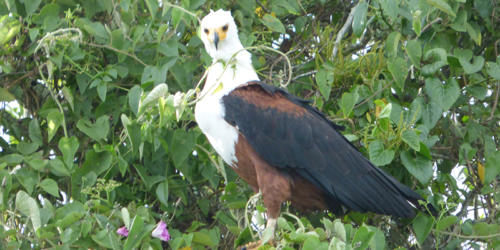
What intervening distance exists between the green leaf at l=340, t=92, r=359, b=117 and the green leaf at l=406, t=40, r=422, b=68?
1.02ft

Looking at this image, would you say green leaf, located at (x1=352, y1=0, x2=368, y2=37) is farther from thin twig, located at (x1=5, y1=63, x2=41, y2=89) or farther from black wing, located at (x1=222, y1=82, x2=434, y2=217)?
thin twig, located at (x1=5, y1=63, x2=41, y2=89)

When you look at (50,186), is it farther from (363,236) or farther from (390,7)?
(390,7)

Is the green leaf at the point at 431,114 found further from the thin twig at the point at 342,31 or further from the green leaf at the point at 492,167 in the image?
the thin twig at the point at 342,31

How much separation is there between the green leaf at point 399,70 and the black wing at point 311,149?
1.34 ft

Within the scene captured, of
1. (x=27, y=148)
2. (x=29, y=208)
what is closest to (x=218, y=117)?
(x=27, y=148)

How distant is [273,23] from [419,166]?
110cm

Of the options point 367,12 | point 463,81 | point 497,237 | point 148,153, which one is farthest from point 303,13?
point 497,237

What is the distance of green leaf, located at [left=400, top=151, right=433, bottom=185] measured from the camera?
417 cm

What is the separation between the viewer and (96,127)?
4.32 meters

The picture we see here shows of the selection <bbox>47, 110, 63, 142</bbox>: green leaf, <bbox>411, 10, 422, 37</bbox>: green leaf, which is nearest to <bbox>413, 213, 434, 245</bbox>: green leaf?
<bbox>411, 10, 422, 37</bbox>: green leaf

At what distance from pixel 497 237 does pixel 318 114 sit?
102 centimetres

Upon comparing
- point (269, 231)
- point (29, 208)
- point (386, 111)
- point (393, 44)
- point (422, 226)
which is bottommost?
point (422, 226)

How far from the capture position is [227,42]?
4.65 m

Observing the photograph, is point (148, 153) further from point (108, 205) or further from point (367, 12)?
point (367, 12)
